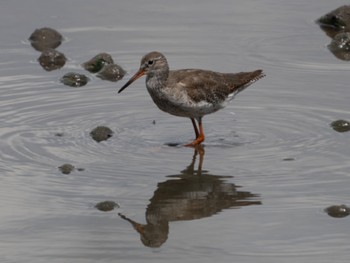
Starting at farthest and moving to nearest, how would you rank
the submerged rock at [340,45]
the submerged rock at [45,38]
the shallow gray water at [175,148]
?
the submerged rock at [45,38] < the submerged rock at [340,45] < the shallow gray water at [175,148]

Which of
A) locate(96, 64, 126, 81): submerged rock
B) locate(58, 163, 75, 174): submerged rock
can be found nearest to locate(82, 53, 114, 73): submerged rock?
locate(96, 64, 126, 81): submerged rock

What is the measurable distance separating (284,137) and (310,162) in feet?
2.95

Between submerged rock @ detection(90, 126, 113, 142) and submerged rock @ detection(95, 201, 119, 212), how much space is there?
2.14m

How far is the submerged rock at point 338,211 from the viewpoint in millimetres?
9992

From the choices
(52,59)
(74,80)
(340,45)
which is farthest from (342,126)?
(52,59)

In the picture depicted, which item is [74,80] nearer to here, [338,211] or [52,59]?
[52,59]

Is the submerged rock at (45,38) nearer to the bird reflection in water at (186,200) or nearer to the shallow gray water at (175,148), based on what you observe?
the shallow gray water at (175,148)

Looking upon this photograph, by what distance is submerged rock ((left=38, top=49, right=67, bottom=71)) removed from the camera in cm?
1495

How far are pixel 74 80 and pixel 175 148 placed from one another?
2.50 m

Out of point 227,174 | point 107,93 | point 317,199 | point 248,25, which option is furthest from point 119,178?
point 248,25

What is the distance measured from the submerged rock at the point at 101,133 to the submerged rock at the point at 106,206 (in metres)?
2.14

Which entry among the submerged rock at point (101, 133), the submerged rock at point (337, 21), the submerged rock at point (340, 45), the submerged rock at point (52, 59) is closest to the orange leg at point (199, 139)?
the submerged rock at point (101, 133)

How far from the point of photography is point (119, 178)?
11031 millimetres

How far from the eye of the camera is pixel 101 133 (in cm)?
1239
